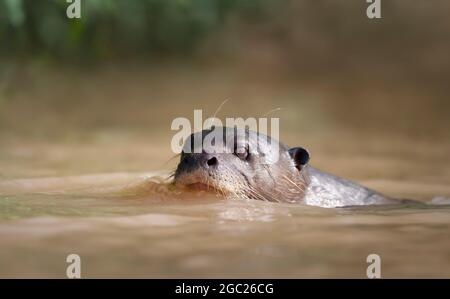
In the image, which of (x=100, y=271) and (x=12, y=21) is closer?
(x=100, y=271)

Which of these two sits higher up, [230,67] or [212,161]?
[230,67]

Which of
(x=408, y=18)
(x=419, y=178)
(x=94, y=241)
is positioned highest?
(x=408, y=18)

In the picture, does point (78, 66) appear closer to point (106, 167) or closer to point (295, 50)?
point (295, 50)

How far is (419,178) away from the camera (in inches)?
268

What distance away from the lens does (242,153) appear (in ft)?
15.0

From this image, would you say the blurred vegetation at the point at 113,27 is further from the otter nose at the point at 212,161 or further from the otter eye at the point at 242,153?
the otter nose at the point at 212,161

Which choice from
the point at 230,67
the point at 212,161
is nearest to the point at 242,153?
the point at 212,161

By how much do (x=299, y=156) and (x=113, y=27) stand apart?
7.75 m

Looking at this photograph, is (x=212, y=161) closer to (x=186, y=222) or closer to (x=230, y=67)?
(x=186, y=222)

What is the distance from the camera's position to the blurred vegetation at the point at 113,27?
11.5 meters
